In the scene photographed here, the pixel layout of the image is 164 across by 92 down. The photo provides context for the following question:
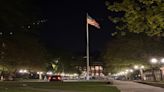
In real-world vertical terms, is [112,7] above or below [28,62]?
below

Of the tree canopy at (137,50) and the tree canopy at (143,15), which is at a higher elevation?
the tree canopy at (137,50)

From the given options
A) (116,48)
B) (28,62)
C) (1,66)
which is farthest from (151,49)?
(1,66)

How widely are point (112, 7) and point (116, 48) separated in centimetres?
9498

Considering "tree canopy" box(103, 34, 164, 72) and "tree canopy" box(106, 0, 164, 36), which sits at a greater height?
"tree canopy" box(103, 34, 164, 72)

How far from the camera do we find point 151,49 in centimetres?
9081

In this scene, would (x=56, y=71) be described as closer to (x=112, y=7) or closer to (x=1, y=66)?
(x=1, y=66)

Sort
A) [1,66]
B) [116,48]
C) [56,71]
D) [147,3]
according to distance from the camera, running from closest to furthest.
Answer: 1. [147,3]
2. [1,66]
3. [116,48]
4. [56,71]

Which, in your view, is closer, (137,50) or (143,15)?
(143,15)

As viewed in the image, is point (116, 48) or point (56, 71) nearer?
point (116, 48)

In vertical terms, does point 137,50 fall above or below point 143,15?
above

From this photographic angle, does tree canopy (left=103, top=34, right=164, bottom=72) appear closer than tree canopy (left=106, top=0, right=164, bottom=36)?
No

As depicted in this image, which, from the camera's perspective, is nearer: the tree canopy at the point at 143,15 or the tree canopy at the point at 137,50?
the tree canopy at the point at 143,15

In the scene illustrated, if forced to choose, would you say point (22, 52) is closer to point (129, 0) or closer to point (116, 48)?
point (116, 48)

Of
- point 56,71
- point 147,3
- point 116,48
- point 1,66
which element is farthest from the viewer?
point 56,71
